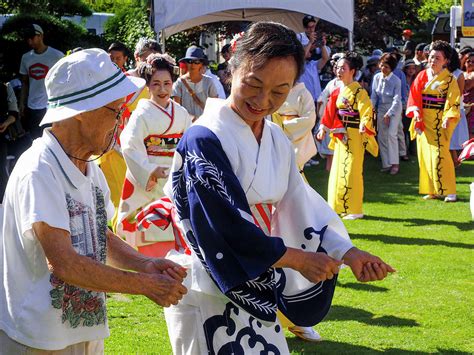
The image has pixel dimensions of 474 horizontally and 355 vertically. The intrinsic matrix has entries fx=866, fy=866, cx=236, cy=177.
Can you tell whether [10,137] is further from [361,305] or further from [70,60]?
[70,60]

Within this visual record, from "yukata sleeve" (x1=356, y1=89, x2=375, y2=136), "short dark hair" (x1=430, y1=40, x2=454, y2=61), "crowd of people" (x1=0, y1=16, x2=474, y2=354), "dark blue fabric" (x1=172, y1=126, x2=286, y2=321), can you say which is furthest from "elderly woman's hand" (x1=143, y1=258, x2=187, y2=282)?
"short dark hair" (x1=430, y1=40, x2=454, y2=61)

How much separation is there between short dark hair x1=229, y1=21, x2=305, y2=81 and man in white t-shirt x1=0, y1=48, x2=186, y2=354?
45cm

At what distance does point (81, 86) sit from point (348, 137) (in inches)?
291

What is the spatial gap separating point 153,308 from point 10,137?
5.20m

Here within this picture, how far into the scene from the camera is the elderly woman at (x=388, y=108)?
1329 cm

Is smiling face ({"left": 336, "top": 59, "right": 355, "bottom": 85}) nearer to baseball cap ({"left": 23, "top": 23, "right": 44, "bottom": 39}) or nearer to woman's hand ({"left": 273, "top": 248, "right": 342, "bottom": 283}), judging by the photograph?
baseball cap ({"left": 23, "top": 23, "right": 44, "bottom": 39})

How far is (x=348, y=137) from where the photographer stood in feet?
32.4

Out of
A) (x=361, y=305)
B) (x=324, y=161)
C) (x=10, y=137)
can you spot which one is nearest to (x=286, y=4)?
(x=324, y=161)

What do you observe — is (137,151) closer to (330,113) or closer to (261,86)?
(261,86)

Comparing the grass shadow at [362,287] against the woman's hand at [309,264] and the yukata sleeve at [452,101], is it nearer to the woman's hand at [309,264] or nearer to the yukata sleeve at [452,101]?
the woman's hand at [309,264]

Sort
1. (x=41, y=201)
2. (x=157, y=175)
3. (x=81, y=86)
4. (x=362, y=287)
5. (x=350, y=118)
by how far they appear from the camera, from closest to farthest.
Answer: (x=41, y=201), (x=81, y=86), (x=157, y=175), (x=362, y=287), (x=350, y=118)

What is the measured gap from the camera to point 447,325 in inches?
228

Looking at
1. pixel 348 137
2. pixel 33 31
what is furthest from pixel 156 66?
pixel 33 31

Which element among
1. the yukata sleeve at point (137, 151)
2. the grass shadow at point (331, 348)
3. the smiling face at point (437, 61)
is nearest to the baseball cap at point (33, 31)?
the smiling face at point (437, 61)
